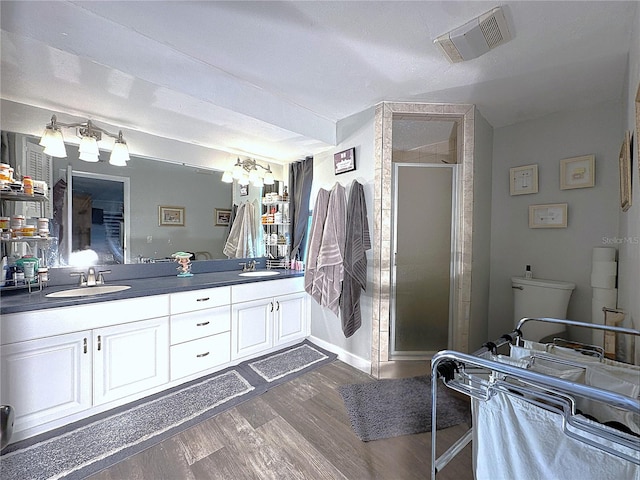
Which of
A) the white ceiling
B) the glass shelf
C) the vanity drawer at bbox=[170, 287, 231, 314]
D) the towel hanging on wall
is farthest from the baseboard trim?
the glass shelf

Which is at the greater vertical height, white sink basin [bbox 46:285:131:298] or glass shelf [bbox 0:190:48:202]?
glass shelf [bbox 0:190:48:202]

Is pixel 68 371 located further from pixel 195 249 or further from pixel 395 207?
pixel 395 207

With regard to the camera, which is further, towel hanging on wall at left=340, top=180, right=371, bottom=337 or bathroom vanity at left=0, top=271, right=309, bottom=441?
towel hanging on wall at left=340, top=180, right=371, bottom=337

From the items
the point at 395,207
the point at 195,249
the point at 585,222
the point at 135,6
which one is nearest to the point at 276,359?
the point at 195,249

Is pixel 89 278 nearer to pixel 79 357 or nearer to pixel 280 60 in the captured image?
pixel 79 357

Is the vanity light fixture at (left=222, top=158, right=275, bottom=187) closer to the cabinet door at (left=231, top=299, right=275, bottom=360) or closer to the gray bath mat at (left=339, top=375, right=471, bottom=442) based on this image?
the cabinet door at (left=231, top=299, right=275, bottom=360)

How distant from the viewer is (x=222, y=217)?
2.81 meters

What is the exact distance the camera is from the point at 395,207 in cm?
236

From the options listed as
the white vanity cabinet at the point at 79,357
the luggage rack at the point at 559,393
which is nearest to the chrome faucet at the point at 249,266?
the white vanity cabinet at the point at 79,357

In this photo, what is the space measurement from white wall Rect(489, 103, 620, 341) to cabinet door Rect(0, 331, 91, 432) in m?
3.40

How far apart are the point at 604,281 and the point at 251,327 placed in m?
2.80

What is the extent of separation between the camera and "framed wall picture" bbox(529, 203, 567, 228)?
2375 mm

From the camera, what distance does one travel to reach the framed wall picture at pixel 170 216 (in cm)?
241

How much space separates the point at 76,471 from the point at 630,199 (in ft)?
10.5
